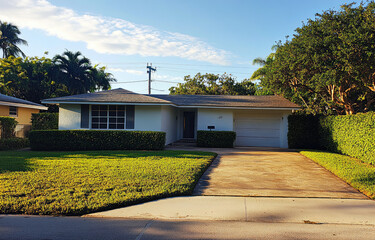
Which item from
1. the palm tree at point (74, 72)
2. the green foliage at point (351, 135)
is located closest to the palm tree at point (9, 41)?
the palm tree at point (74, 72)

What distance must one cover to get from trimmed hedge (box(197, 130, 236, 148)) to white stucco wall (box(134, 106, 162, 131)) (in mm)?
2882

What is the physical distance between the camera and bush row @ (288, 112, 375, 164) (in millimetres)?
11922

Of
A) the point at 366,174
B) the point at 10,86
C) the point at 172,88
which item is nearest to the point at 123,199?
the point at 366,174

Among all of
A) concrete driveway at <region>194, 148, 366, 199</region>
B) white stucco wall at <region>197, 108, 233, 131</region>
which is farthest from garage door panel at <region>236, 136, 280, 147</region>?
concrete driveway at <region>194, 148, 366, 199</region>

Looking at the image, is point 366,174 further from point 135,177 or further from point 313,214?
point 135,177

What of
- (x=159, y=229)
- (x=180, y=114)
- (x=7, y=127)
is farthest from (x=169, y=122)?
(x=159, y=229)

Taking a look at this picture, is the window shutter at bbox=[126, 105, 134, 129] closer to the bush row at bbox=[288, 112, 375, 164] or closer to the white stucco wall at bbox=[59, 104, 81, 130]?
the white stucco wall at bbox=[59, 104, 81, 130]

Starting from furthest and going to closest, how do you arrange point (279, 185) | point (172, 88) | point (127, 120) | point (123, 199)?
point (172, 88), point (127, 120), point (279, 185), point (123, 199)

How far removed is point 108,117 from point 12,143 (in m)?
5.48

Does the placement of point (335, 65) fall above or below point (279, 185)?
above

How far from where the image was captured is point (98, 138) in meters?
16.6

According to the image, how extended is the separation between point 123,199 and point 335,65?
12250 millimetres

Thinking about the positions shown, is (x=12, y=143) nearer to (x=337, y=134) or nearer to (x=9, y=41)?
(x=337, y=134)

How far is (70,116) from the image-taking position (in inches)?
727
